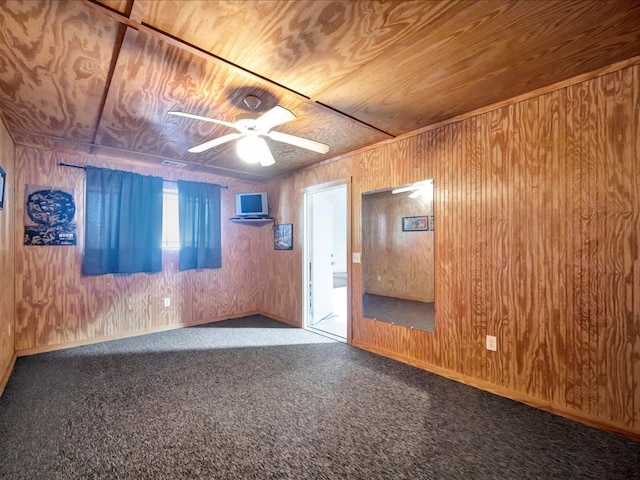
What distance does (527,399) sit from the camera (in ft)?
7.18

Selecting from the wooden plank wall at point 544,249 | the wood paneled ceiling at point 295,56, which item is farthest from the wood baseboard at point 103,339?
the wooden plank wall at point 544,249

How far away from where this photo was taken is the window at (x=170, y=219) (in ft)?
13.7

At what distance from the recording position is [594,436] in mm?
1818

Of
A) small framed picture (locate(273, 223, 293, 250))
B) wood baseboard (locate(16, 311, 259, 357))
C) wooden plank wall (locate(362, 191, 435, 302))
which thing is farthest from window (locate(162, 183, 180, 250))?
wooden plank wall (locate(362, 191, 435, 302))

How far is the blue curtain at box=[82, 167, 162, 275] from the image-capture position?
3541 millimetres

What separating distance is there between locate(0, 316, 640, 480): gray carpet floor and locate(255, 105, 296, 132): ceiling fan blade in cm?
208

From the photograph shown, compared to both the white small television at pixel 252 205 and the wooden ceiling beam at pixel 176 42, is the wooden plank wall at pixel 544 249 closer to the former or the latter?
the wooden ceiling beam at pixel 176 42

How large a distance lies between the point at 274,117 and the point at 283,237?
2726 millimetres

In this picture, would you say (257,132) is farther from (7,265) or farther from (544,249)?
(7,265)

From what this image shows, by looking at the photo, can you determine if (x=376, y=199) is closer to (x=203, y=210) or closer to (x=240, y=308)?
(x=203, y=210)

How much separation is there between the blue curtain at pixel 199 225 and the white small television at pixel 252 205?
1.33 ft

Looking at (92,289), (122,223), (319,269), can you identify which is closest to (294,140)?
(319,269)

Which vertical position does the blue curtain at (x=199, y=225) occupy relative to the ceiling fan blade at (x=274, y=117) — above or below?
below

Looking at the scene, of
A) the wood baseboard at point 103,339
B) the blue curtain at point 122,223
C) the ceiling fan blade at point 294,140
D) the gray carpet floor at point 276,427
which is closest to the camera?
the gray carpet floor at point 276,427
